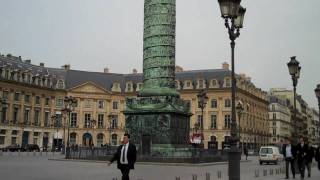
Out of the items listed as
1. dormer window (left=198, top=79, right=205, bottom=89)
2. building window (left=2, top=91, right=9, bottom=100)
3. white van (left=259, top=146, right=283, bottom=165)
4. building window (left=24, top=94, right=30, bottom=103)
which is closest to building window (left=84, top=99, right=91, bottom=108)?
building window (left=24, top=94, right=30, bottom=103)

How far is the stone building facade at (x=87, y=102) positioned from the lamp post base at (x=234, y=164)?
50676mm

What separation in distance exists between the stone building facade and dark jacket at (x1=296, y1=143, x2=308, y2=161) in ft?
148

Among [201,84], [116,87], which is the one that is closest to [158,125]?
[201,84]

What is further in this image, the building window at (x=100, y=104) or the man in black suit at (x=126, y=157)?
the building window at (x=100, y=104)

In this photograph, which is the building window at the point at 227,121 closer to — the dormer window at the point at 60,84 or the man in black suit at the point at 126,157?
the dormer window at the point at 60,84

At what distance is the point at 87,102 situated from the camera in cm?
7106

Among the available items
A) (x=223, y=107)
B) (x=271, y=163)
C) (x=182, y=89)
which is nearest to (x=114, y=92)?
(x=182, y=89)

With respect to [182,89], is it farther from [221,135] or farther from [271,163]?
[271,163]

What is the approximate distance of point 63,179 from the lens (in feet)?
44.8

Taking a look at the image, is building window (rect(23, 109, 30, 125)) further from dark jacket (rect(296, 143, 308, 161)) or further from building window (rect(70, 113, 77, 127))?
dark jacket (rect(296, 143, 308, 161))

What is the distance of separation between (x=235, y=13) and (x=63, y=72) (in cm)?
6324

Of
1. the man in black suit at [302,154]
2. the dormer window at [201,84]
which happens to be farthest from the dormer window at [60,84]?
the man in black suit at [302,154]

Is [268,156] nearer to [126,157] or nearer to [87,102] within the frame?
[126,157]

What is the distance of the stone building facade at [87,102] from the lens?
60.8m
